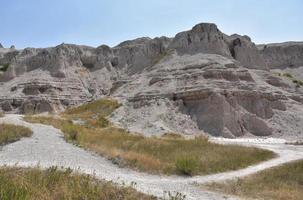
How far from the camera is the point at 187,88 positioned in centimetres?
4862

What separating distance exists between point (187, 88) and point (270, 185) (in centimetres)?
3398

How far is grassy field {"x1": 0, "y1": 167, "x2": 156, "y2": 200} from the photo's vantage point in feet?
24.9

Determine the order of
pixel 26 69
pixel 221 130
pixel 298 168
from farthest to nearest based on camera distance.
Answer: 1. pixel 26 69
2. pixel 221 130
3. pixel 298 168

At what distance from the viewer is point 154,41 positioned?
229 ft

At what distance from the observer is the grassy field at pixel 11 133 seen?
20367mm

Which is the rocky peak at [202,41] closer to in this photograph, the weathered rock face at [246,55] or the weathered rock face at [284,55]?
the weathered rock face at [246,55]

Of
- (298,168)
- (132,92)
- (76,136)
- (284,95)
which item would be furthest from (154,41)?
(298,168)

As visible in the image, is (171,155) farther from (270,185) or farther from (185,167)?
(270,185)

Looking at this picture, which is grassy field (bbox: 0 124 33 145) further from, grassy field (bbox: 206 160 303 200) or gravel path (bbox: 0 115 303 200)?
grassy field (bbox: 206 160 303 200)

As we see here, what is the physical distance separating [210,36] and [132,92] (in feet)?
50.4

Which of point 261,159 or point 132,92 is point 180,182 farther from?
point 132,92

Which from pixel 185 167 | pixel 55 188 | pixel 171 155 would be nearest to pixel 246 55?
pixel 171 155

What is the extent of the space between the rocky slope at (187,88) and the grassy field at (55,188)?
29.8 m

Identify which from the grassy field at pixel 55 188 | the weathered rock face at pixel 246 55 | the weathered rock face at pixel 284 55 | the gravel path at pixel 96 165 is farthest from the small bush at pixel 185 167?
the weathered rock face at pixel 284 55
